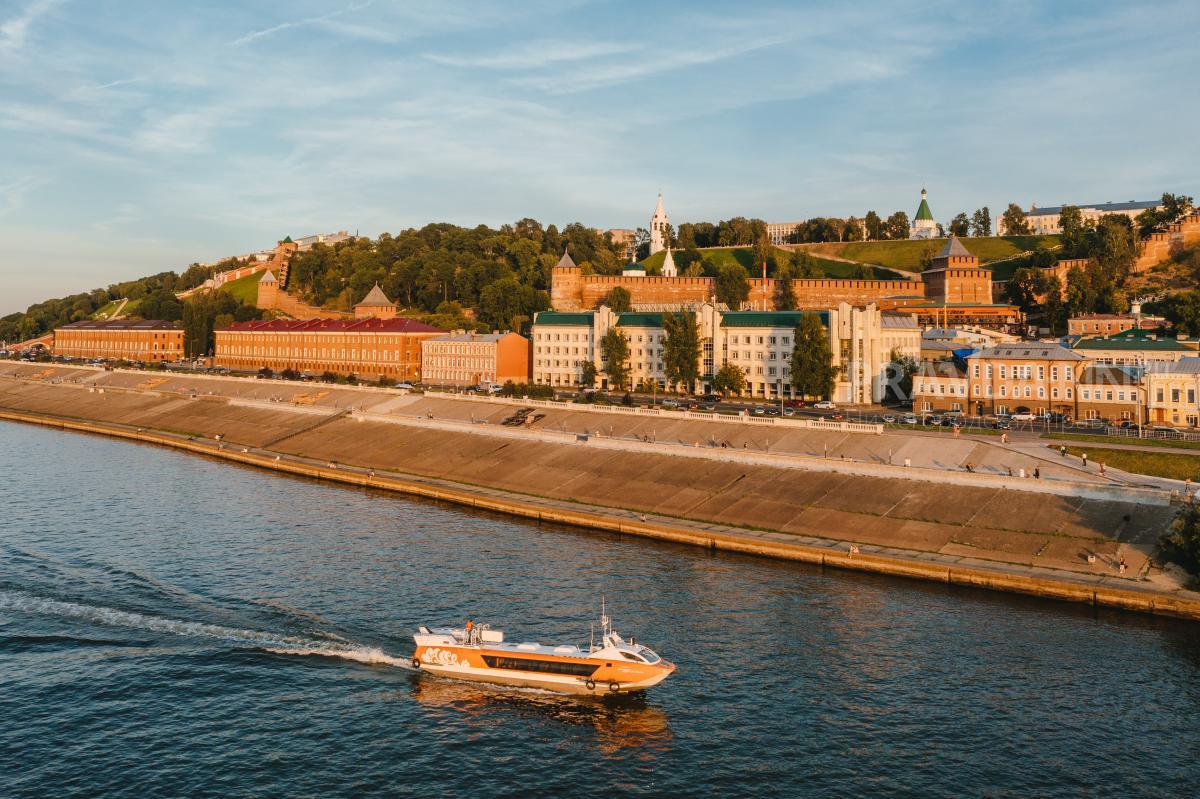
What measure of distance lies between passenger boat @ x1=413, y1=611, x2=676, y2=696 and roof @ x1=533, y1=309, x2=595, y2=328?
104363 millimetres

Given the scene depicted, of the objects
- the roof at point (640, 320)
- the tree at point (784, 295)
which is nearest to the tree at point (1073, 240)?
the tree at point (784, 295)

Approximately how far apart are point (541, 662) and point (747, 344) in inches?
3593

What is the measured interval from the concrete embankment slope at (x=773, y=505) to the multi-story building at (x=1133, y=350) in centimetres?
4209

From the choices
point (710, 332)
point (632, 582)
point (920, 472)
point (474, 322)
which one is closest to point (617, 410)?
point (710, 332)

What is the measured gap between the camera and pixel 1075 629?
4731cm

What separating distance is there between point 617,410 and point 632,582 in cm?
5186

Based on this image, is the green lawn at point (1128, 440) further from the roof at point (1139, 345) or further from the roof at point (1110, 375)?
the roof at point (1139, 345)

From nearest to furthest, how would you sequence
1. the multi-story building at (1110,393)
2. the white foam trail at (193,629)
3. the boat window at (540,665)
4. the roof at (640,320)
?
the boat window at (540,665)
the white foam trail at (193,629)
the multi-story building at (1110,393)
the roof at (640,320)

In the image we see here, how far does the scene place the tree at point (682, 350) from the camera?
126 m

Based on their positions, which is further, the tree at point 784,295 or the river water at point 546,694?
the tree at point 784,295

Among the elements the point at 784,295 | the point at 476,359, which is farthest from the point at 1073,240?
the point at 476,359

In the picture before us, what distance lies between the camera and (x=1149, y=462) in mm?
69188

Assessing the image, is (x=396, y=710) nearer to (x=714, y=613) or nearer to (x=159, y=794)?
(x=159, y=794)

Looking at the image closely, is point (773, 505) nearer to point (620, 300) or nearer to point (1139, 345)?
point (1139, 345)
